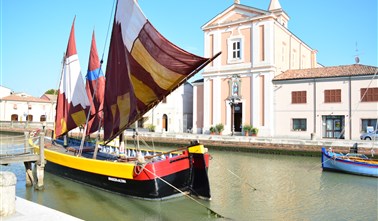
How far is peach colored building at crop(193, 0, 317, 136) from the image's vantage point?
1206 inches

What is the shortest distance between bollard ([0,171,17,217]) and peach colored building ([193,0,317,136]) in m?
26.1

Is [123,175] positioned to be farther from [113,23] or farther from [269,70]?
[269,70]

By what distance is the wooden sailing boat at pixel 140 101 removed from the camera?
9.46 metres

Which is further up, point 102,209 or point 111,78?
point 111,78

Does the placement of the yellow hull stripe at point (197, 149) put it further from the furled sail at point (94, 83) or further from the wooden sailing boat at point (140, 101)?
the furled sail at point (94, 83)

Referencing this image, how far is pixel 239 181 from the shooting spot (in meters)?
14.5

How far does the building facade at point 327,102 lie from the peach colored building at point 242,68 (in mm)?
1277

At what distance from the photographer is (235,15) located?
32.8m

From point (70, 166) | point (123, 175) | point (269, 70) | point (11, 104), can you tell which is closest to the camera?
point (123, 175)

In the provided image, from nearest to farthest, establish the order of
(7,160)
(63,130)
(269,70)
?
(7,160)
(63,130)
(269,70)

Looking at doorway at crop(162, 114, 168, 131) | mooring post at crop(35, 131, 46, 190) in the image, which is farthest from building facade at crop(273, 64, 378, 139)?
mooring post at crop(35, 131, 46, 190)

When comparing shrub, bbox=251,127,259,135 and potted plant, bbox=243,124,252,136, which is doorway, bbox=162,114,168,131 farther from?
shrub, bbox=251,127,259,135

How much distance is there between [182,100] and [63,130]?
21861mm

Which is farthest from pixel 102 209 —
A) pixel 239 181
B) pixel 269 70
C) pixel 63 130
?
pixel 269 70
